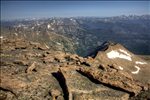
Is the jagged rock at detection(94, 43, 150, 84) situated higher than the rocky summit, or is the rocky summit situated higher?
the rocky summit

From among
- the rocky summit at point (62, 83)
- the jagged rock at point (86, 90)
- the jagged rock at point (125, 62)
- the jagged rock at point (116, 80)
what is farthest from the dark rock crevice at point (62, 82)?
the jagged rock at point (125, 62)

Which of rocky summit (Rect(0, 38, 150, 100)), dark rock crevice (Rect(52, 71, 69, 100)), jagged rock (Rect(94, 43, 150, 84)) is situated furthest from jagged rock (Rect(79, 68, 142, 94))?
jagged rock (Rect(94, 43, 150, 84))

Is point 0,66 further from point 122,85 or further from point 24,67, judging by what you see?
point 122,85

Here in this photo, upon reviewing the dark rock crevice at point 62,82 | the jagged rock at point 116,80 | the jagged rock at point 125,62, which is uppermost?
the jagged rock at point 116,80

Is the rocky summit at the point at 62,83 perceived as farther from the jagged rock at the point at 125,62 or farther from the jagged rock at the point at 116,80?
the jagged rock at the point at 125,62

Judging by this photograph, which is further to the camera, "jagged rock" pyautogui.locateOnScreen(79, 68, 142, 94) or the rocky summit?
"jagged rock" pyautogui.locateOnScreen(79, 68, 142, 94)

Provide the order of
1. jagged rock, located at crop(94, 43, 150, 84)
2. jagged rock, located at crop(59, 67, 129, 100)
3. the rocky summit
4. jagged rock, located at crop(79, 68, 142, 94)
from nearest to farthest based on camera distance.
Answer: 1. jagged rock, located at crop(59, 67, 129, 100)
2. the rocky summit
3. jagged rock, located at crop(79, 68, 142, 94)
4. jagged rock, located at crop(94, 43, 150, 84)

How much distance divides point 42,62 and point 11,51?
70.1 ft

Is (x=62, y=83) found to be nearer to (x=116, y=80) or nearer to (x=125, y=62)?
(x=116, y=80)

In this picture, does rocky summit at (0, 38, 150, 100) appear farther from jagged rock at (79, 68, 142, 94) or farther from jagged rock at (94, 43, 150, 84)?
jagged rock at (94, 43, 150, 84)

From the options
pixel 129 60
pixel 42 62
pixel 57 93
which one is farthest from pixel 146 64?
pixel 57 93

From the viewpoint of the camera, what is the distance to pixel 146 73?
338ft

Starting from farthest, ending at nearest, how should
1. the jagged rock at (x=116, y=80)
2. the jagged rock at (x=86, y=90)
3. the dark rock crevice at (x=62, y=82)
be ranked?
the jagged rock at (x=116, y=80) < the dark rock crevice at (x=62, y=82) < the jagged rock at (x=86, y=90)

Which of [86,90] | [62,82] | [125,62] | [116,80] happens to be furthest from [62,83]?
[125,62]
